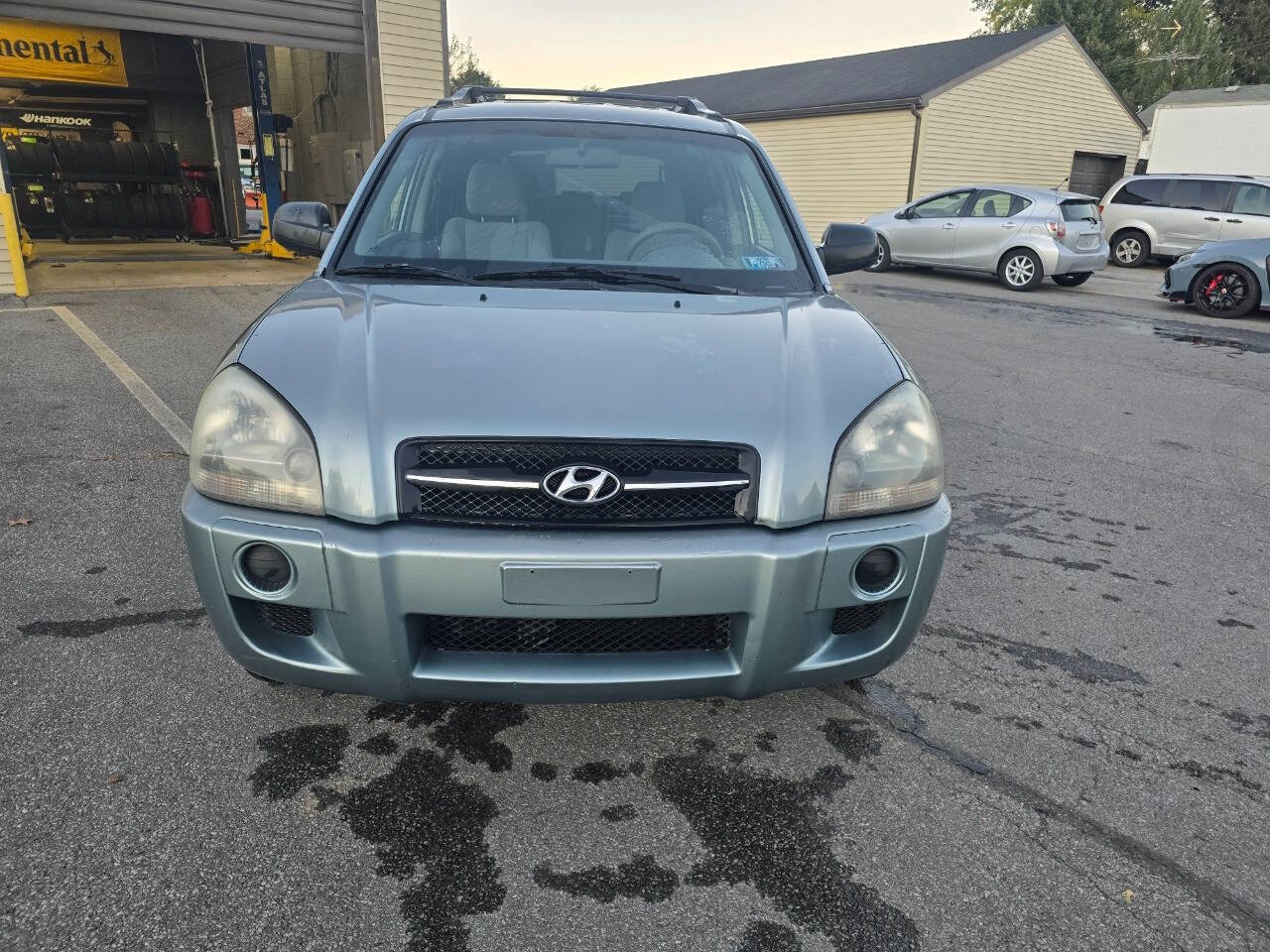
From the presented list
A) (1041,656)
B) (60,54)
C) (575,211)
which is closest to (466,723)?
(575,211)

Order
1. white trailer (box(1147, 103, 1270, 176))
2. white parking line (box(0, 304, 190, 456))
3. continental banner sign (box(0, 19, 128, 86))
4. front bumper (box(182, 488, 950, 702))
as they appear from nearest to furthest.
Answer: front bumper (box(182, 488, 950, 702))
white parking line (box(0, 304, 190, 456))
continental banner sign (box(0, 19, 128, 86))
white trailer (box(1147, 103, 1270, 176))

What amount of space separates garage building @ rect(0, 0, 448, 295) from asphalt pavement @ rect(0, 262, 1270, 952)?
418 inches

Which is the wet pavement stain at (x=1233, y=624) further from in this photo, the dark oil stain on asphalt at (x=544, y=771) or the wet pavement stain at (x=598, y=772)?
the dark oil stain on asphalt at (x=544, y=771)

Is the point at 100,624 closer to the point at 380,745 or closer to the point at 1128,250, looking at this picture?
the point at 380,745

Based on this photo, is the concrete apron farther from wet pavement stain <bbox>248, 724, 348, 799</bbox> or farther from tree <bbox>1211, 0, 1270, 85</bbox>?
tree <bbox>1211, 0, 1270, 85</bbox>

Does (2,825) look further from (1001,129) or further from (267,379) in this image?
(1001,129)

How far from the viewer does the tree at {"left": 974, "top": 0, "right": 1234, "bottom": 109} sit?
133ft

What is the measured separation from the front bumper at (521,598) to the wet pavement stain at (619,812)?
321mm

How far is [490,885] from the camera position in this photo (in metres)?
1.85

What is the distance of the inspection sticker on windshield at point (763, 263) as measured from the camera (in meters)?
2.87

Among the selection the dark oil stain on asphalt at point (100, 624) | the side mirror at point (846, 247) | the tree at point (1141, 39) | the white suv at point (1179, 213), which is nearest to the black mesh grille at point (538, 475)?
the dark oil stain on asphalt at point (100, 624)

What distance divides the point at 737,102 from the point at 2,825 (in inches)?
1142

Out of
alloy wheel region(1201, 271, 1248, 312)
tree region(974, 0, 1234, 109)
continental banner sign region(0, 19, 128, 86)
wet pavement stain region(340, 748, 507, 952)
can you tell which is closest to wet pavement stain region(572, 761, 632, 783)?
wet pavement stain region(340, 748, 507, 952)

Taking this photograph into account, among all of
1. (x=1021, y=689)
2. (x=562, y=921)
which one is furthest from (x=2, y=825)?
(x=1021, y=689)
